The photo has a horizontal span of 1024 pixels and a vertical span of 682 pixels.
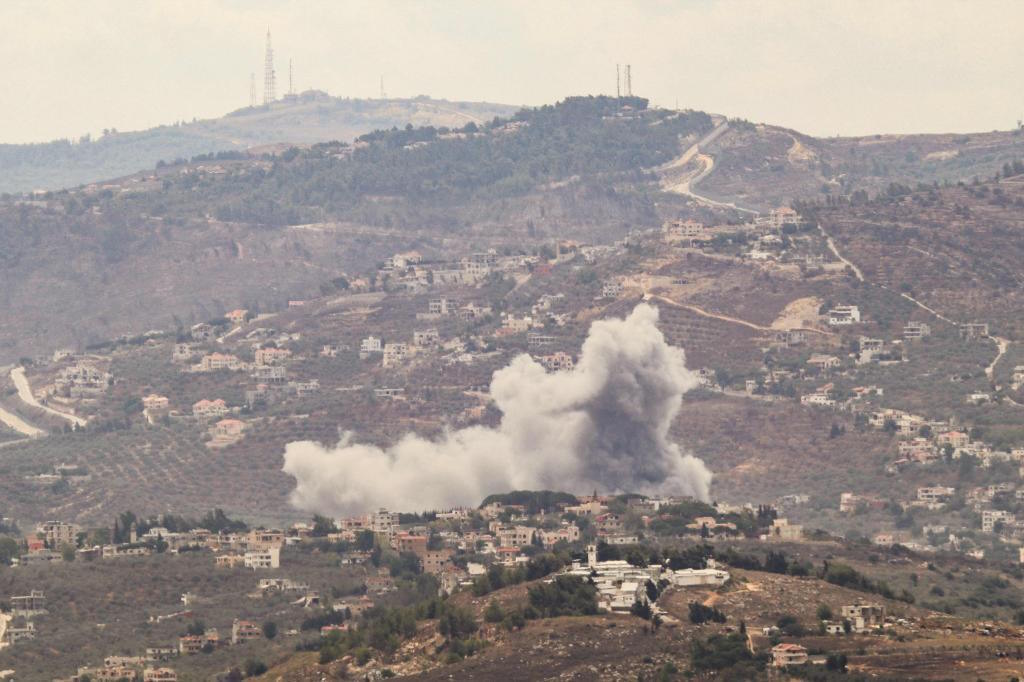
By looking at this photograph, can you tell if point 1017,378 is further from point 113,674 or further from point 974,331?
point 113,674

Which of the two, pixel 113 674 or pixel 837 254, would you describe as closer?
pixel 113 674

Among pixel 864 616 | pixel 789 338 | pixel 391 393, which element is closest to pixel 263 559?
pixel 864 616

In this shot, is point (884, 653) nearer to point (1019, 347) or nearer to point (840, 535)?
point (840, 535)

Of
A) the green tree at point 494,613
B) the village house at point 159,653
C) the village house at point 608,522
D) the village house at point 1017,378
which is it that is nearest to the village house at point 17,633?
the village house at point 159,653

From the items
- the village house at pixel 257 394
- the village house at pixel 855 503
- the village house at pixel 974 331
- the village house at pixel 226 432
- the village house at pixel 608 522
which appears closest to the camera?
the village house at pixel 608 522

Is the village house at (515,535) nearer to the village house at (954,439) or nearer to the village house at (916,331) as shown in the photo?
the village house at (954,439)

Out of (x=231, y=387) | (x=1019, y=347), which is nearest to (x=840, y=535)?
(x=1019, y=347)
